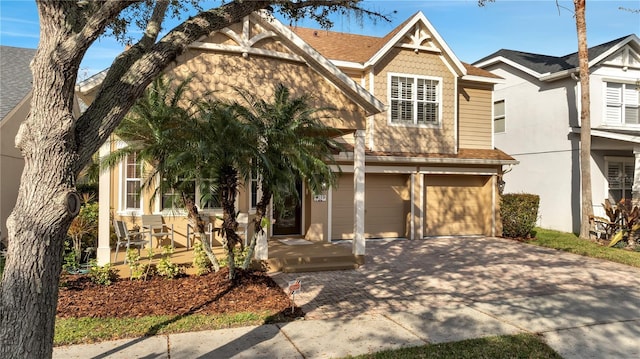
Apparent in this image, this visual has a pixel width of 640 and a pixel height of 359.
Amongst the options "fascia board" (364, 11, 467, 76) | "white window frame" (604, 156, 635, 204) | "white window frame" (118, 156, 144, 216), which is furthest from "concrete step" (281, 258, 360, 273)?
"white window frame" (604, 156, 635, 204)

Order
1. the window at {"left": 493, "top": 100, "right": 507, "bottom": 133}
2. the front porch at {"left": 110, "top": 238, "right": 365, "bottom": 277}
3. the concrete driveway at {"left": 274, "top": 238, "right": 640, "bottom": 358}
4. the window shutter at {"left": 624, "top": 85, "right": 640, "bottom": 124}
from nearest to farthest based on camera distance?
the concrete driveway at {"left": 274, "top": 238, "right": 640, "bottom": 358} < the front porch at {"left": 110, "top": 238, "right": 365, "bottom": 277} < the window shutter at {"left": 624, "top": 85, "right": 640, "bottom": 124} < the window at {"left": 493, "top": 100, "right": 507, "bottom": 133}

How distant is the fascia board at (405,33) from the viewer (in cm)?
1370

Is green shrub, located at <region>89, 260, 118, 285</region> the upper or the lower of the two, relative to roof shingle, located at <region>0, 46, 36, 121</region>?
lower

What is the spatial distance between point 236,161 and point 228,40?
3317 millimetres

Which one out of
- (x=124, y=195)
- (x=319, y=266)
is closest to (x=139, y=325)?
(x=319, y=266)

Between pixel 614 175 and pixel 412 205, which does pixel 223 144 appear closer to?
pixel 412 205

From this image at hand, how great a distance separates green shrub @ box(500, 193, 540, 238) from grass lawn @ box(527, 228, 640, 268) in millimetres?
536

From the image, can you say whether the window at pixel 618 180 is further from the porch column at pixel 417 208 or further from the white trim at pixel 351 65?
the white trim at pixel 351 65

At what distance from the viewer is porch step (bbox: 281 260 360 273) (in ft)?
30.0

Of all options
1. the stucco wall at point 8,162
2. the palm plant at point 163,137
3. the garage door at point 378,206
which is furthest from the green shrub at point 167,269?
the stucco wall at point 8,162

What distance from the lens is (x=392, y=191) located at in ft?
48.2

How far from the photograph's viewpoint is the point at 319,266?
941cm

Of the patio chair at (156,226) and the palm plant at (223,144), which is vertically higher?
the palm plant at (223,144)

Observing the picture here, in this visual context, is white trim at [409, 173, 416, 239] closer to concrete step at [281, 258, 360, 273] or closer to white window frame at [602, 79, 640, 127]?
concrete step at [281, 258, 360, 273]
